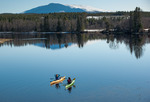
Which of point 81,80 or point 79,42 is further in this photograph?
point 79,42

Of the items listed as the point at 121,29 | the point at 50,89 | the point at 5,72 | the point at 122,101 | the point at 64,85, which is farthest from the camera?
the point at 121,29

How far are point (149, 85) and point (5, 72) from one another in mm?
27030

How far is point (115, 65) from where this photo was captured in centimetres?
4881

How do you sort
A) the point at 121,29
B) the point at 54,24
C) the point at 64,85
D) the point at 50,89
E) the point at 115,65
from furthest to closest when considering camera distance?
the point at 54,24 < the point at 121,29 < the point at 115,65 < the point at 64,85 < the point at 50,89

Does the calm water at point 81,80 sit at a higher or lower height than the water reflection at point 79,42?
lower

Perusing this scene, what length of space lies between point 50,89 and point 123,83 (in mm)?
11070

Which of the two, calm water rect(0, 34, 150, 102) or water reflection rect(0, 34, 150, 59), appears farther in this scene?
water reflection rect(0, 34, 150, 59)

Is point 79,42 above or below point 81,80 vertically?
above

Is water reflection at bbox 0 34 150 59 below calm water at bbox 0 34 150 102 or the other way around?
the other way around

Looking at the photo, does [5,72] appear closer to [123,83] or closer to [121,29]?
[123,83]

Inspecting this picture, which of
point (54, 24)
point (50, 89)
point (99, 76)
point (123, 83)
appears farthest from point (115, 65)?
point (54, 24)

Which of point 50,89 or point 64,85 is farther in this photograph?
point 64,85

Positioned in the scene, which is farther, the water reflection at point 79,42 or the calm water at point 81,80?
the water reflection at point 79,42

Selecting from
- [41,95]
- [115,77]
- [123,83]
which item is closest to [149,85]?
[123,83]
